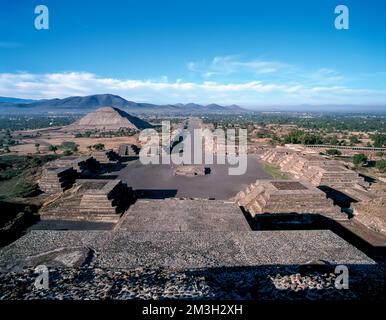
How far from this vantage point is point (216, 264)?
24.5 ft

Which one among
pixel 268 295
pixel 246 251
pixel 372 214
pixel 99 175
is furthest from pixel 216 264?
pixel 99 175

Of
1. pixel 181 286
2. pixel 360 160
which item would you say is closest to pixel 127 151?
pixel 360 160

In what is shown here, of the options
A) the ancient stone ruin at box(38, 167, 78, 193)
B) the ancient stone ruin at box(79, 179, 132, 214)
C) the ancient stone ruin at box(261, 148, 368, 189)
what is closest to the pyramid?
the ancient stone ruin at box(38, 167, 78, 193)

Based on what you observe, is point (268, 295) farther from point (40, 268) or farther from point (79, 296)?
point (40, 268)

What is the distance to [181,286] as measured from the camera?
15.4ft

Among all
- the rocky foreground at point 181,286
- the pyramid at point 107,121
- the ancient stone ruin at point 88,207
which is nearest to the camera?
the rocky foreground at point 181,286

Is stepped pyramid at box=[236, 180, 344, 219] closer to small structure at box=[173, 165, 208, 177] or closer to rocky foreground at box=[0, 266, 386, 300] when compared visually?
rocky foreground at box=[0, 266, 386, 300]

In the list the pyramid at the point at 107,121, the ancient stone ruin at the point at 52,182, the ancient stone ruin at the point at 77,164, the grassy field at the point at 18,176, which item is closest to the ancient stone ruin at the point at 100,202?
the ancient stone ruin at the point at 52,182

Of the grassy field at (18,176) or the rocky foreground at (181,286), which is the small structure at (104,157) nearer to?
the grassy field at (18,176)

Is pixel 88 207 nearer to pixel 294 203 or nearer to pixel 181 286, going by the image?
pixel 181 286

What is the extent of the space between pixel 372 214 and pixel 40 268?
1430 cm

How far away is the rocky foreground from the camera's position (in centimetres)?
441

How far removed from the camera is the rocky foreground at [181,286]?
441 centimetres

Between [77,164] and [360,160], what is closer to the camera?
[77,164]
